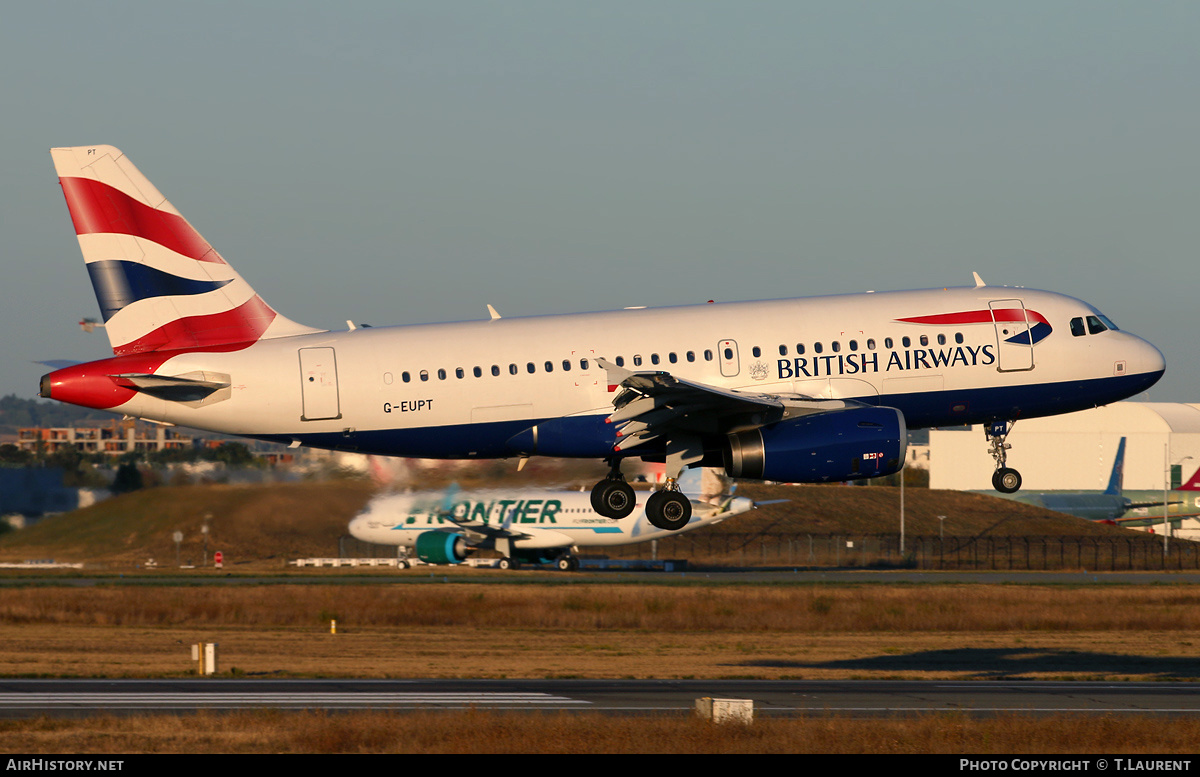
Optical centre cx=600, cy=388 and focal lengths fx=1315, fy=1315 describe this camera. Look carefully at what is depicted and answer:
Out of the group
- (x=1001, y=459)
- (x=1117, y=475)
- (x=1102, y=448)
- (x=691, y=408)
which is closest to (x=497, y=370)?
(x=691, y=408)

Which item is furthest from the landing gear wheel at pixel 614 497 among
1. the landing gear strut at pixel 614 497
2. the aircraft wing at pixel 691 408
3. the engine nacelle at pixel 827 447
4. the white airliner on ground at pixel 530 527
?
the white airliner on ground at pixel 530 527

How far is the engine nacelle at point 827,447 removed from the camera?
1208 inches

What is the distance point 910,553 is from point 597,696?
6059 cm

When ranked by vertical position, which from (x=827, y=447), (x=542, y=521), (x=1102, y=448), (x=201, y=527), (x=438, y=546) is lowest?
(x=438, y=546)

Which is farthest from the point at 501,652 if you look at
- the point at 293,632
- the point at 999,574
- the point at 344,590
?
the point at 999,574

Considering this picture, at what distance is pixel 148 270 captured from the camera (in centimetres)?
3269

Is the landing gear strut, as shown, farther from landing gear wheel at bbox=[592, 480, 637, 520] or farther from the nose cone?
the nose cone

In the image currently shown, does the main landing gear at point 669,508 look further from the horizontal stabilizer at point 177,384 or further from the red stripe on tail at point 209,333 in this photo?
the horizontal stabilizer at point 177,384

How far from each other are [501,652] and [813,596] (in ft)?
64.3

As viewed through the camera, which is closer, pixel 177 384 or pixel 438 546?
pixel 177 384

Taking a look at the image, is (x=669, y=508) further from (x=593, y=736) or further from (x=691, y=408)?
(x=593, y=736)

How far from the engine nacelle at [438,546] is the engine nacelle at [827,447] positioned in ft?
170

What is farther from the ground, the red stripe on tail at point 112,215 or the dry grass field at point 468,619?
the red stripe on tail at point 112,215

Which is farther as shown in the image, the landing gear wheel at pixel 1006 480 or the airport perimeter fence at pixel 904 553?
the airport perimeter fence at pixel 904 553
